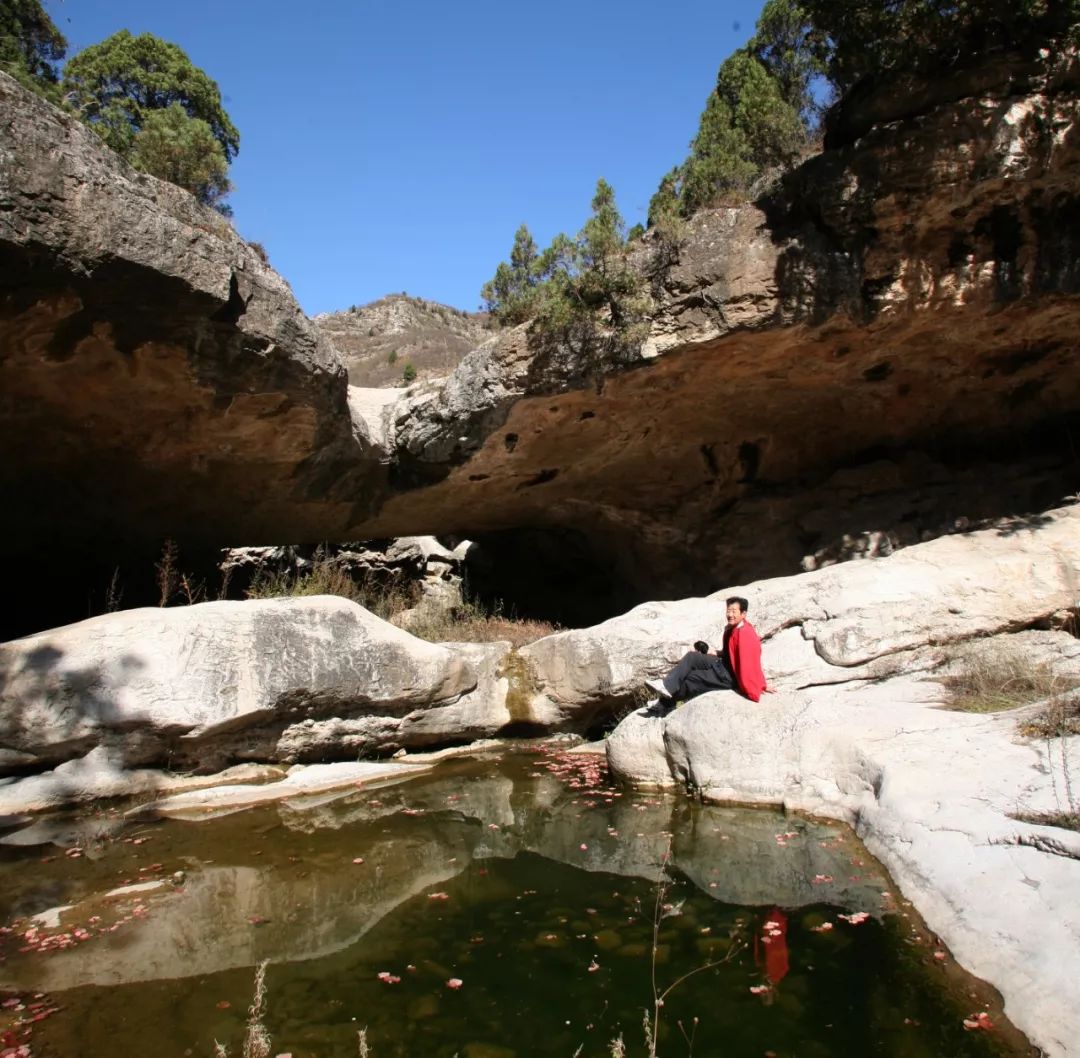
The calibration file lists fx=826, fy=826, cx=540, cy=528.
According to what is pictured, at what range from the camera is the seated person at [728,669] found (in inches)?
261

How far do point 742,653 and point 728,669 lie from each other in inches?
14.5

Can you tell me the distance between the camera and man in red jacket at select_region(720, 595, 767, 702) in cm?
658

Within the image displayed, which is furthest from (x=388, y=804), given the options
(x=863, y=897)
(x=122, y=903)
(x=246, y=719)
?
(x=863, y=897)

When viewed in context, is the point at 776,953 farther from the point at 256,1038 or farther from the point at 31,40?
the point at 31,40

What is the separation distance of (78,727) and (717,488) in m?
8.68

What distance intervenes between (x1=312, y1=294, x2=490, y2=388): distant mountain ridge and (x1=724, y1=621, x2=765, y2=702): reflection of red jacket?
30.0 meters

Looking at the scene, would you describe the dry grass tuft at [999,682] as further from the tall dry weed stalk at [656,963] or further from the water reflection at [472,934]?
the tall dry weed stalk at [656,963]

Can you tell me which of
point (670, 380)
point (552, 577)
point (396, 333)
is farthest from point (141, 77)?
point (670, 380)

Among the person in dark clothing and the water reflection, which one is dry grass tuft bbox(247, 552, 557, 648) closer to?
the person in dark clothing

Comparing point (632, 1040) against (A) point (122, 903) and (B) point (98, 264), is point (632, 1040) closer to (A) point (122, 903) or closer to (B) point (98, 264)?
(A) point (122, 903)

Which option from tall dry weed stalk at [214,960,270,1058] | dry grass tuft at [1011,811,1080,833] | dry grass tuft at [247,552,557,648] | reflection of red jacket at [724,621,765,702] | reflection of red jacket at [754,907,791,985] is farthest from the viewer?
dry grass tuft at [247,552,557,648]

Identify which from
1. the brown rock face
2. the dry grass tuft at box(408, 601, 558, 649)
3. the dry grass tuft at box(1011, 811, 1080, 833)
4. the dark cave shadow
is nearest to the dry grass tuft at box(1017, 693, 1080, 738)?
the dry grass tuft at box(1011, 811, 1080, 833)

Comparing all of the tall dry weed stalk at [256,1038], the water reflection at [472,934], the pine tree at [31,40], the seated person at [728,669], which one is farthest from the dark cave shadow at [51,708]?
the pine tree at [31,40]

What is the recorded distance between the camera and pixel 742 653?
6.73m
